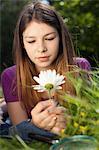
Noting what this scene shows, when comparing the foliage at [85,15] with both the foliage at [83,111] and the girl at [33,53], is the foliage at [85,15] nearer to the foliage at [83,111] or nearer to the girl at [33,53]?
the girl at [33,53]

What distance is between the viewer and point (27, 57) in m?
1.68

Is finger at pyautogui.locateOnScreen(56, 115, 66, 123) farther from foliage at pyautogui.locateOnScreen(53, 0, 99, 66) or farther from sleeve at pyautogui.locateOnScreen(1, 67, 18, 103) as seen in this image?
foliage at pyautogui.locateOnScreen(53, 0, 99, 66)

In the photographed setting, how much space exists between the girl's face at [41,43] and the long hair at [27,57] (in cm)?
4

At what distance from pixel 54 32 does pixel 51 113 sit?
48 cm

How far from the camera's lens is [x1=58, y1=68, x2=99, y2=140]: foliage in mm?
1021

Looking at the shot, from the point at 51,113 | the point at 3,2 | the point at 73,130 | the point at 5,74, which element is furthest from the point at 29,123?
the point at 3,2

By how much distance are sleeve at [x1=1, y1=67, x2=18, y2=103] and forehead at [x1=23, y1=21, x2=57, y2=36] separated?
0.27m

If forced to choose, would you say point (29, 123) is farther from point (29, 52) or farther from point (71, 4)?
point (71, 4)

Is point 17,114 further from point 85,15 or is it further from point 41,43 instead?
point 85,15

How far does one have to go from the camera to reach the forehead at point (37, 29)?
1508mm

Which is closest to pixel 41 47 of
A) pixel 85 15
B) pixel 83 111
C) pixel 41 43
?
pixel 41 43

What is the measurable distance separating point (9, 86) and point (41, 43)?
1.37 ft

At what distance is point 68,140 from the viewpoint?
0.96 m

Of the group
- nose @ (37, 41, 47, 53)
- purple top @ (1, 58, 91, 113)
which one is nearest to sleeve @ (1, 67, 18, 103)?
purple top @ (1, 58, 91, 113)
